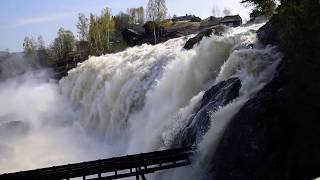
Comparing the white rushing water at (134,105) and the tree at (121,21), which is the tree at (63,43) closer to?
the tree at (121,21)

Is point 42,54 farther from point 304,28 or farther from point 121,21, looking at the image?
point 304,28

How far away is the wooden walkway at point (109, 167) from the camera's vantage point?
17.6 meters

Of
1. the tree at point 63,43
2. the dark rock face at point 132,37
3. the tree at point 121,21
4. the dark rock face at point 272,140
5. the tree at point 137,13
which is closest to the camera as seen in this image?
the dark rock face at point 272,140

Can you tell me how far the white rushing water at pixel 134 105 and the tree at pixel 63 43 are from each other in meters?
46.8

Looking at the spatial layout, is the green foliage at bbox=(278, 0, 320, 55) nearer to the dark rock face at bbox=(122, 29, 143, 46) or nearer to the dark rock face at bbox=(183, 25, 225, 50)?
the dark rock face at bbox=(183, 25, 225, 50)

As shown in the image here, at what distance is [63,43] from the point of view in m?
106

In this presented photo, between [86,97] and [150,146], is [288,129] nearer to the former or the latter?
[150,146]

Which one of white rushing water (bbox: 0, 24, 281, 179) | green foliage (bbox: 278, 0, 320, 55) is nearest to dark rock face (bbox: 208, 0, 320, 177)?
green foliage (bbox: 278, 0, 320, 55)

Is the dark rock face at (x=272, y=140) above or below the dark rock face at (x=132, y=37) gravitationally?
above

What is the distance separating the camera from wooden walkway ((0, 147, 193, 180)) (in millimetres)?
17625

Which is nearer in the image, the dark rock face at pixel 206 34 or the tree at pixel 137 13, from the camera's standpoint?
the dark rock face at pixel 206 34

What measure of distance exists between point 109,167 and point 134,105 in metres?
15.1

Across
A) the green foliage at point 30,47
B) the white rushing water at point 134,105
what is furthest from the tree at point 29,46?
the white rushing water at point 134,105

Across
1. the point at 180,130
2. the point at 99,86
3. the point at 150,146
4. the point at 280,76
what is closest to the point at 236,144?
the point at 280,76
